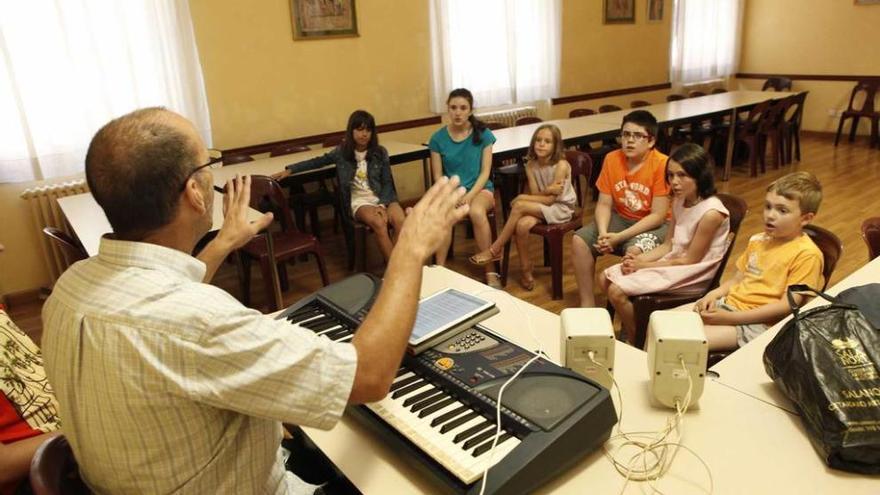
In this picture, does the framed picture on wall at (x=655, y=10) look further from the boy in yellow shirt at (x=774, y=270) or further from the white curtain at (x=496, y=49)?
the boy in yellow shirt at (x=774, y=270)

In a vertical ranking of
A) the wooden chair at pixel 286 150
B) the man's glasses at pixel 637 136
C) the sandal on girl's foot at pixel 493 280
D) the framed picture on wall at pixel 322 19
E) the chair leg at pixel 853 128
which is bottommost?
the sandal on girl's foot at pixel 493 280

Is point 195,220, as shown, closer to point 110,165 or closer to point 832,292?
point 110,165

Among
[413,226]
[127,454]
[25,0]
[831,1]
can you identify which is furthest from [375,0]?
[831,1]

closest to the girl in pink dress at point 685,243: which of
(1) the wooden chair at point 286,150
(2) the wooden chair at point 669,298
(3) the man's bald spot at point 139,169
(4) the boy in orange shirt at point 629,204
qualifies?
(2) the wooden chair at point 669,298

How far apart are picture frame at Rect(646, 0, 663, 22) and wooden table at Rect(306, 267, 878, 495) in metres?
7.38

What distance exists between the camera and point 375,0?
17.0 feet

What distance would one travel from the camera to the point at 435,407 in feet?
3.73

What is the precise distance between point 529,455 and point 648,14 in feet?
25.6

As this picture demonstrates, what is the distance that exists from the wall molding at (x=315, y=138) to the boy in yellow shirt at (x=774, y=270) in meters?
3.82

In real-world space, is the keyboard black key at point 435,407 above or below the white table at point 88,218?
above

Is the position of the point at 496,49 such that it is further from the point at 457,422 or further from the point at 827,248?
the point at 457,422

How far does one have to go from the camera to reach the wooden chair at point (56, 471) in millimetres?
932

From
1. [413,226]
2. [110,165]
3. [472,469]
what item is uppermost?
[110,165]

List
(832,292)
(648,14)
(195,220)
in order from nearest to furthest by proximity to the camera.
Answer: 1. (195,220)
2. (832,292)
3. (648,14)
